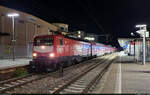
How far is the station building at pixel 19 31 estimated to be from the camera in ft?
90.3

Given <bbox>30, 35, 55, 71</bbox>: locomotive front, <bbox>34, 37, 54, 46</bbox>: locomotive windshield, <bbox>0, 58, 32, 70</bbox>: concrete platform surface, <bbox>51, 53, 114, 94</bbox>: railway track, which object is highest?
<bbox>34, 37, 54, 46</bbox>: locomotive windshield

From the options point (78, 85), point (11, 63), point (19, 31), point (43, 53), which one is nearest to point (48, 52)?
point (43, 53)

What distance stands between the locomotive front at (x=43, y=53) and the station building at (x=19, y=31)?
34.1 ft

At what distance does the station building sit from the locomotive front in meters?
10.4

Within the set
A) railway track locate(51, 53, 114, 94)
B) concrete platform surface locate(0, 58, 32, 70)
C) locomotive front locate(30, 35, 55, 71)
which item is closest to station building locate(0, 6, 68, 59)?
concrete platform surface locate(0, 58, 32, 70)

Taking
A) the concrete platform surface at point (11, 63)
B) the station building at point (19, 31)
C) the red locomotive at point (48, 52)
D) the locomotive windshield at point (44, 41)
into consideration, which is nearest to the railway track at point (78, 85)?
the red locomotive at point (48, 52)

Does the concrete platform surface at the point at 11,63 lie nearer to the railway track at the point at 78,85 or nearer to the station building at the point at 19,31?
the station building at the point at 19,31

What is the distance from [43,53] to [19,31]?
22.3 metres

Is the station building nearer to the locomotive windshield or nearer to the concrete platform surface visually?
the concrete platform surface

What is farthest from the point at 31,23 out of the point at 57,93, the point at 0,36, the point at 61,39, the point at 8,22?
the point at 57,93

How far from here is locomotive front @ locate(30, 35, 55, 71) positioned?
13570mm

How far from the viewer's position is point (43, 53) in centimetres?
1404

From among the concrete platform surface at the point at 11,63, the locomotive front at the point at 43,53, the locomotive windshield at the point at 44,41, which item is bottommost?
the concrete platform surface at the point at 11,63

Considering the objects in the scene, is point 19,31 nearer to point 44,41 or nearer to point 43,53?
point 44,41
